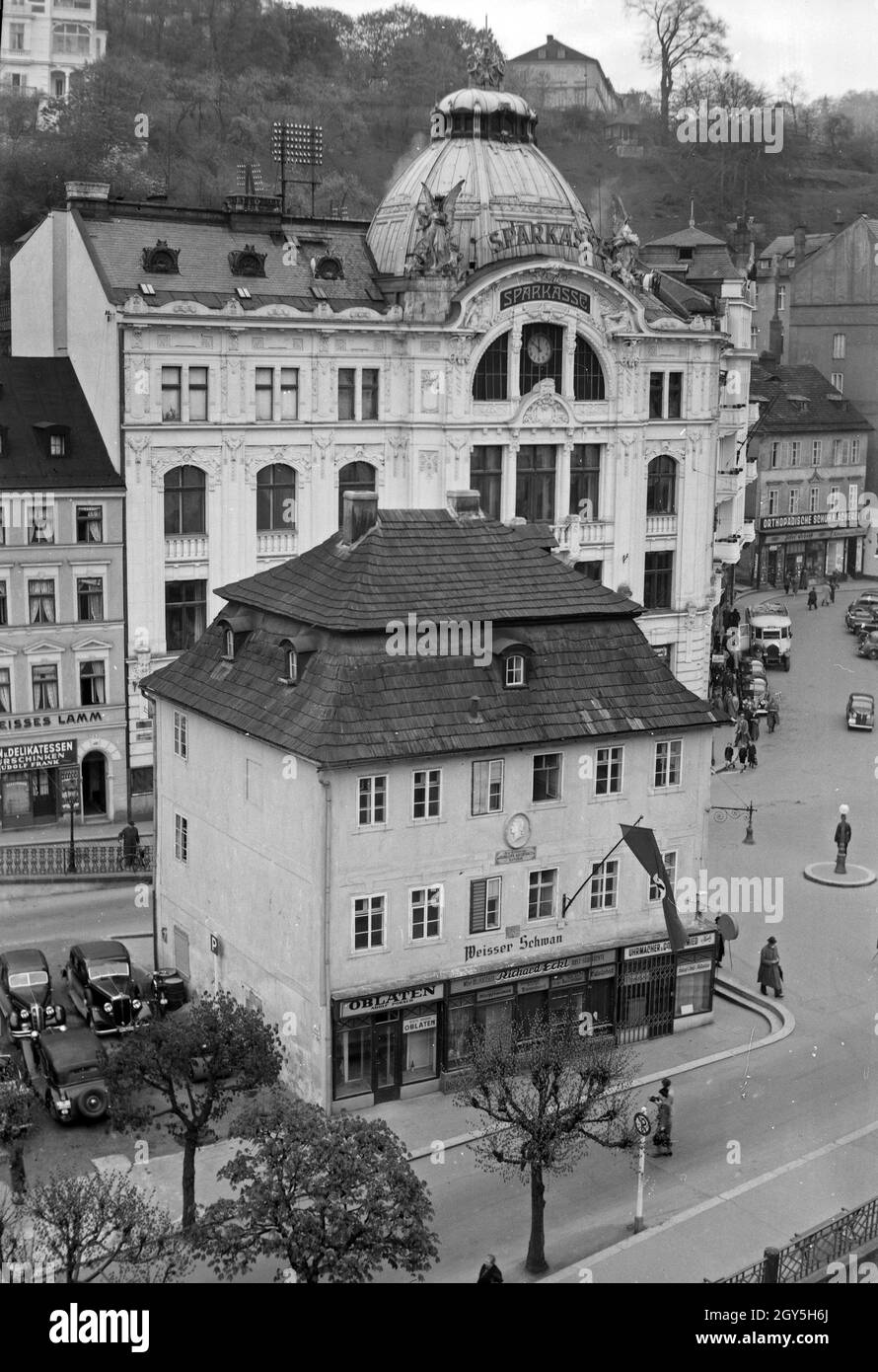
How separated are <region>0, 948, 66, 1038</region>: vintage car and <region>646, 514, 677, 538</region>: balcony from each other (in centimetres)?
3441

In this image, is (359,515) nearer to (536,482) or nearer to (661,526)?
(536,482)

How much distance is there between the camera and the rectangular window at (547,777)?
115 ft

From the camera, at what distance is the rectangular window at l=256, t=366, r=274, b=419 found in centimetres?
5584

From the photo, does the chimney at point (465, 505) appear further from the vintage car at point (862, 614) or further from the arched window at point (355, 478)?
the vintage car at point (862, 614)

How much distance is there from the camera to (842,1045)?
3691cm

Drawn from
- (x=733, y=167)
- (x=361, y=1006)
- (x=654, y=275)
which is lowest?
(x=361, y=1006)

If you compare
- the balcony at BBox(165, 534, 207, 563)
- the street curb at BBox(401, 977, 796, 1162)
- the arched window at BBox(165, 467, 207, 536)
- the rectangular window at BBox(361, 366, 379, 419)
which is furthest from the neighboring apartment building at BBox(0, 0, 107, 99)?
the street curb at BBox(401, 977, 796, 1162)

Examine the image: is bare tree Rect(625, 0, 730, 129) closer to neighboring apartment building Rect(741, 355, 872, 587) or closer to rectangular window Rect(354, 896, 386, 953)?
rectangular window Rect(354, 896, 386, 953)

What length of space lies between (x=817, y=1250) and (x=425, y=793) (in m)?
12.9

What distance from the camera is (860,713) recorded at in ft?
220

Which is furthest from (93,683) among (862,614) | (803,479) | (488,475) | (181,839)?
(803,479)

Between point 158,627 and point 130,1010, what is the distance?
69.2ft

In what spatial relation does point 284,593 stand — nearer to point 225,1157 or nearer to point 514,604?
point 514,604
